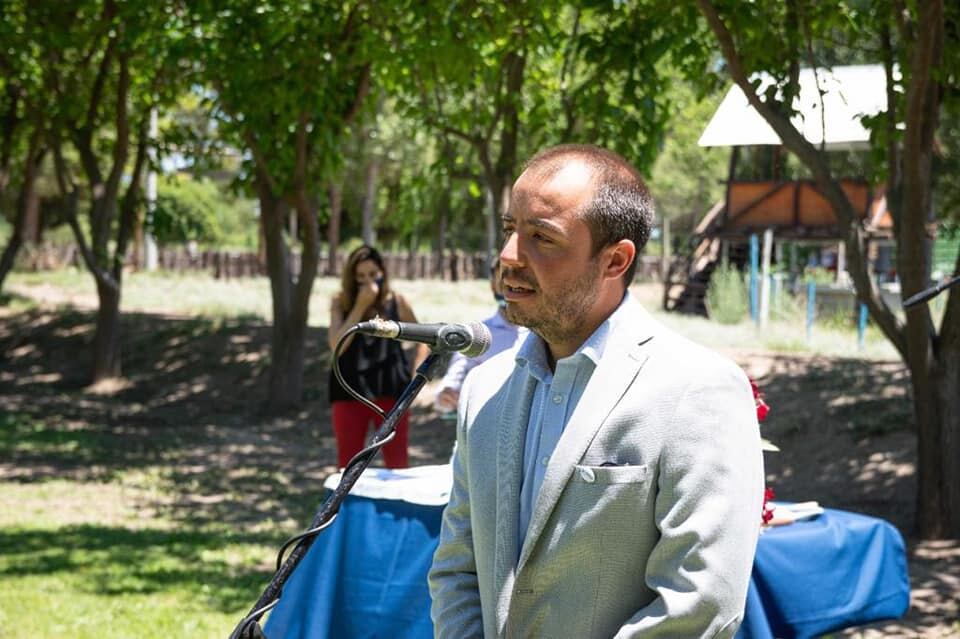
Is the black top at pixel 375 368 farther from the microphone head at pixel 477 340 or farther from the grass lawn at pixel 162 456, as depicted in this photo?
the microphone head at pixel 477 340

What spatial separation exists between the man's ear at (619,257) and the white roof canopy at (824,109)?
378cm

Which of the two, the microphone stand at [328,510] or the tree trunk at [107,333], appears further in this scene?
the tree trunk at [107,333]

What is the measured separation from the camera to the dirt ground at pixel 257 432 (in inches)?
414

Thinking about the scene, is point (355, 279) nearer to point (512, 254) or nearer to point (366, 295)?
point (366, 295)

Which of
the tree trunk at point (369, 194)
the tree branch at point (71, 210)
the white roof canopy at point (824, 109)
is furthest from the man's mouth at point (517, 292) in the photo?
the tree trunk at point (369, 194)

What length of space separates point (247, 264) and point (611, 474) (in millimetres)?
40132

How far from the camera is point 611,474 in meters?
2.40

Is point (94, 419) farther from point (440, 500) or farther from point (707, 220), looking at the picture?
point (707, 220)

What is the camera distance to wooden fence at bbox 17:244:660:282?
4066cm

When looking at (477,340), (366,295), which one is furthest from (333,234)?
(477,340)

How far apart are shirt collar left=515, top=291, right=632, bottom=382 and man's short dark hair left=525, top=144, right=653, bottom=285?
118 mm

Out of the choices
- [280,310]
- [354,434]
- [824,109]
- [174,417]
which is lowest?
[174,417]

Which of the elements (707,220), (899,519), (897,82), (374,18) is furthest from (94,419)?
(707,220)

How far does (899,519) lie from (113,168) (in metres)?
12.7
